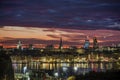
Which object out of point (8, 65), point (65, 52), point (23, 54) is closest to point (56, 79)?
point (8, 65)

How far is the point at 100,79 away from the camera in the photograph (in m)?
14.0

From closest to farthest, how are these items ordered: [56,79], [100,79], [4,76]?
[100,79] < [4,76] < [56,79]

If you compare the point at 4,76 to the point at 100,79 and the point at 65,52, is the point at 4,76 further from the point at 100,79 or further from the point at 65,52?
the point at 65,52

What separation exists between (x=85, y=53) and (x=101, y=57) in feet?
8.99

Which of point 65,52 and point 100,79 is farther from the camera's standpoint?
point 65,52

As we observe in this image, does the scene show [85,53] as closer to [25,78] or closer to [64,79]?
[64,79]

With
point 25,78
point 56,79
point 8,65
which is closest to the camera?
point 8,65

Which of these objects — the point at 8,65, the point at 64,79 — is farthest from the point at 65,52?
the point at 8,65

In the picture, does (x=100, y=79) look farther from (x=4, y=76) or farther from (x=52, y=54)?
(x=52, y=54)

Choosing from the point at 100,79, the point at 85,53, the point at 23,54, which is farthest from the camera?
the point at 85,53

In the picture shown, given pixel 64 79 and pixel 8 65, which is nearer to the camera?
pixel 8 65

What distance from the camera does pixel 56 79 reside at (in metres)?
27.2

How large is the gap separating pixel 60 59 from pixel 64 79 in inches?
1286

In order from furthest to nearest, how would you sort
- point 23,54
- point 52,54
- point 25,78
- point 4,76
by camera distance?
point 52,54 → point 23,54 → point 25,78 → point 4,76
